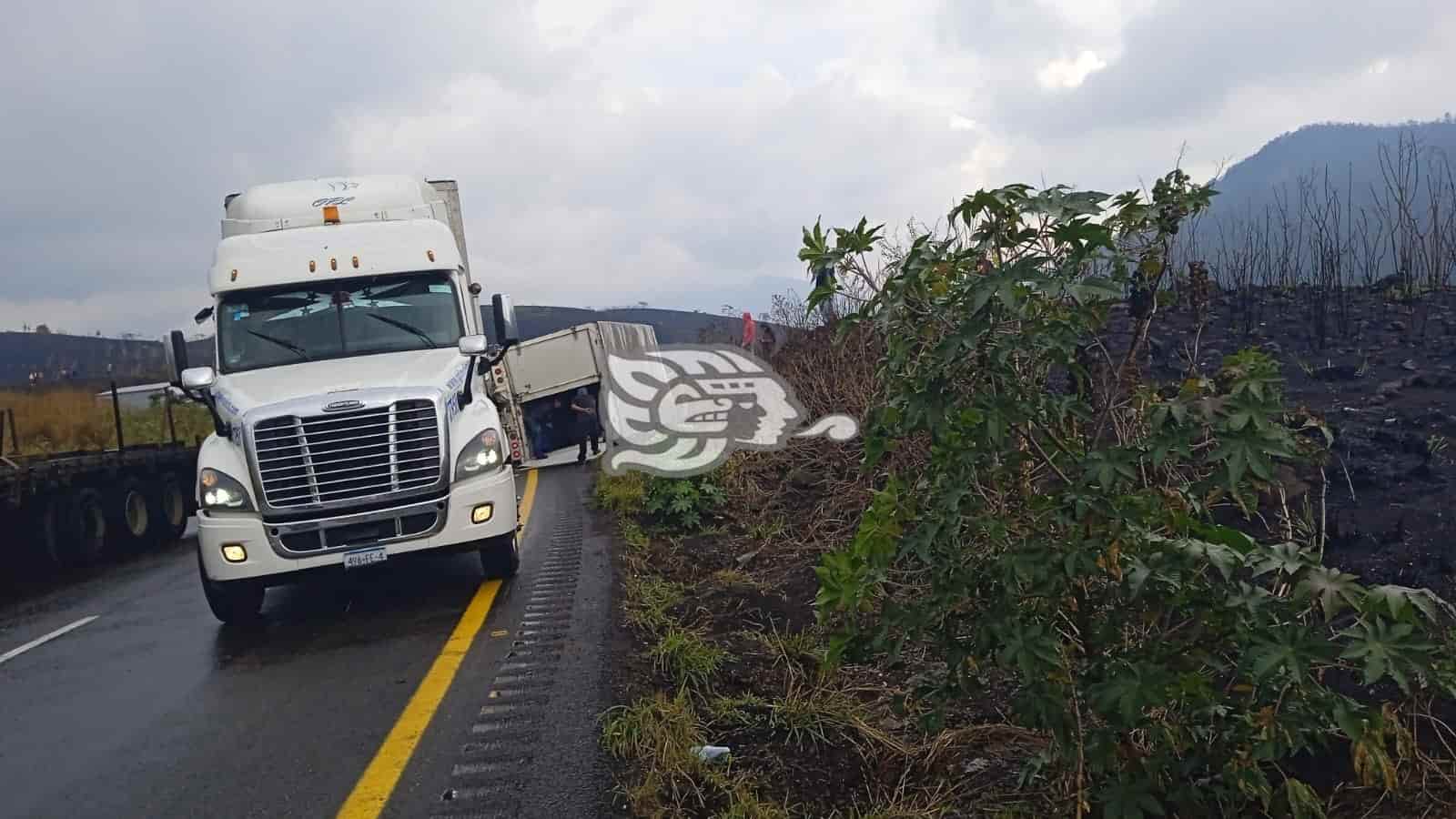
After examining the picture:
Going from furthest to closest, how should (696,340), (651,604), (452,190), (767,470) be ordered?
(696,340) → (452,190) → (767,470) → (651,604)

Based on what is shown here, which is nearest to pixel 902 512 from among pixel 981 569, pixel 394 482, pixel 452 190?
pixel 981 569

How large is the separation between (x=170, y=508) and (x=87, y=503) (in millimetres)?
2120

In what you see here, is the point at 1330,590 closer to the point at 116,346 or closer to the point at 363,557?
the point at 363,557

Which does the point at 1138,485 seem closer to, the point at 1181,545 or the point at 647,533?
the point at 1181,545

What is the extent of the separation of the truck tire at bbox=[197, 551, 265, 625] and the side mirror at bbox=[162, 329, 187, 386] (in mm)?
1577

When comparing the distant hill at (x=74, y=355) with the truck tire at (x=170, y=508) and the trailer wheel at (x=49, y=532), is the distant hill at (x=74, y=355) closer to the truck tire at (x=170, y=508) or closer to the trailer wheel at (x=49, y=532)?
the truck tire at (x=170, y=508)

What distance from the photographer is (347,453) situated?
6590mm

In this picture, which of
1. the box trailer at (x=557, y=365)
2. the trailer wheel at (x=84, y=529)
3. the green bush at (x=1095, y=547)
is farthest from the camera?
the box trailer at (x=557, y=365)

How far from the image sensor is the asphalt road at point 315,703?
12.9 feet

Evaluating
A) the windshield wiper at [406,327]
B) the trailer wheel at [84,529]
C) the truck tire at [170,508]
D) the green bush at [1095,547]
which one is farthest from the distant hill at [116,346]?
the green bush at [1095,547]

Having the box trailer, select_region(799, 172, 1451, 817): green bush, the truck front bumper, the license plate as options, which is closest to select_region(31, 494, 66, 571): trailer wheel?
the truck front bumper

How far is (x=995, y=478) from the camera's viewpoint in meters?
2.91

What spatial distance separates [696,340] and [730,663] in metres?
15.8

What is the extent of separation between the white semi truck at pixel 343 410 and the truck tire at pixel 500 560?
0.01 meters
